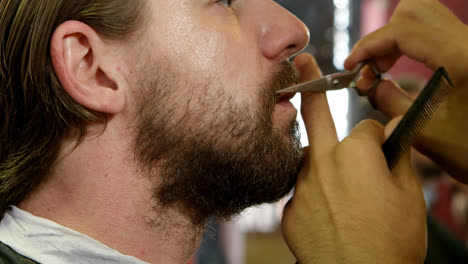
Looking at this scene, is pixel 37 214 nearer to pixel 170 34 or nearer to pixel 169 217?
pixel 169 217

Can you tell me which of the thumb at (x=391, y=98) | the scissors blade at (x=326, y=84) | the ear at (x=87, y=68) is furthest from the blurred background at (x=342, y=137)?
the ear at (x=87, y=68)

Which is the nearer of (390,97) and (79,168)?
(79,168)

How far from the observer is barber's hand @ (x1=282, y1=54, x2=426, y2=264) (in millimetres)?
1023

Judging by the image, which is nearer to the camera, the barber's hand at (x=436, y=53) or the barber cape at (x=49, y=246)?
the barber cape at (x=49, y=246)

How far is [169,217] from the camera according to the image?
1.19 metres

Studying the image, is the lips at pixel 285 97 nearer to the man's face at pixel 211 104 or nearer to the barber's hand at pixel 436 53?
the man's face at pixel 211 104

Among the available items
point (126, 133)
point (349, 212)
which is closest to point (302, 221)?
point (349, 212)

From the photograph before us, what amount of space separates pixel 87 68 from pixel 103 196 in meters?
0.33

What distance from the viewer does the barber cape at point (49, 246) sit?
1.06 metres

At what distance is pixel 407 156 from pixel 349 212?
0.73 ft

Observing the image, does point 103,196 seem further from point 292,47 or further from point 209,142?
point 292,47

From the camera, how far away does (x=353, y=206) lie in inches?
41.5

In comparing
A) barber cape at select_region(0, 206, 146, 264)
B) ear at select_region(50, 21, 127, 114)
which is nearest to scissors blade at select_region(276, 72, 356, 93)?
ear at select_region(50, 21, 127, 114)

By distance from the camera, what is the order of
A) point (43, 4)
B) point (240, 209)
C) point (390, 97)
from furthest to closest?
point (390, 97) → point (240, 209) → point (43, 4)
